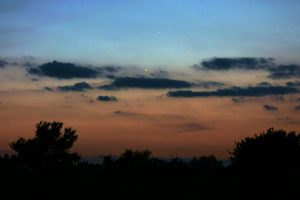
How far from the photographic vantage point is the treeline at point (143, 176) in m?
53.4

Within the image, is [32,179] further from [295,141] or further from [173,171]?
[295,141]

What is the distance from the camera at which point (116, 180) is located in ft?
219

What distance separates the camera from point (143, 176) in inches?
2781

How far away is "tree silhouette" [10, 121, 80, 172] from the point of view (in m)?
73.6

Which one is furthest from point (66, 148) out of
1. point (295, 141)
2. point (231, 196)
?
point (295, 141)

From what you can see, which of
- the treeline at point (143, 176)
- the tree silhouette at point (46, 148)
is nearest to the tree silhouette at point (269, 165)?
the treeline at point (143, 176)

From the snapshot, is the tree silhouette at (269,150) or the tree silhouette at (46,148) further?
the tree silhouette at (46,148)

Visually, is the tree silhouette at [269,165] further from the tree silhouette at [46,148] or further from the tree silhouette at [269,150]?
the tree silhouette at [46,148]

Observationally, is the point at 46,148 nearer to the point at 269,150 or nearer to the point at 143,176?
the point at 143,176

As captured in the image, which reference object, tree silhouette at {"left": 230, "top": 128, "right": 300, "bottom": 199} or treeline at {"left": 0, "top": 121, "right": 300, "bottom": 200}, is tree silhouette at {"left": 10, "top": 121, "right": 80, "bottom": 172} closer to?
treeline at {"left": 0, "top": 121, "right": 300, "bottom": 200}

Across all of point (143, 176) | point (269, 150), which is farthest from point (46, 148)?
point (269, 150)

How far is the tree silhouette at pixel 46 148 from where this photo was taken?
73625 millimetres

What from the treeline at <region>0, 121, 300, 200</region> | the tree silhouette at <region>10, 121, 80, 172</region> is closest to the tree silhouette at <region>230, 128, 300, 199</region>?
the treeline at <region>0, 121, 300, 200</region>

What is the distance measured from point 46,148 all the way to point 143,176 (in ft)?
44.9
